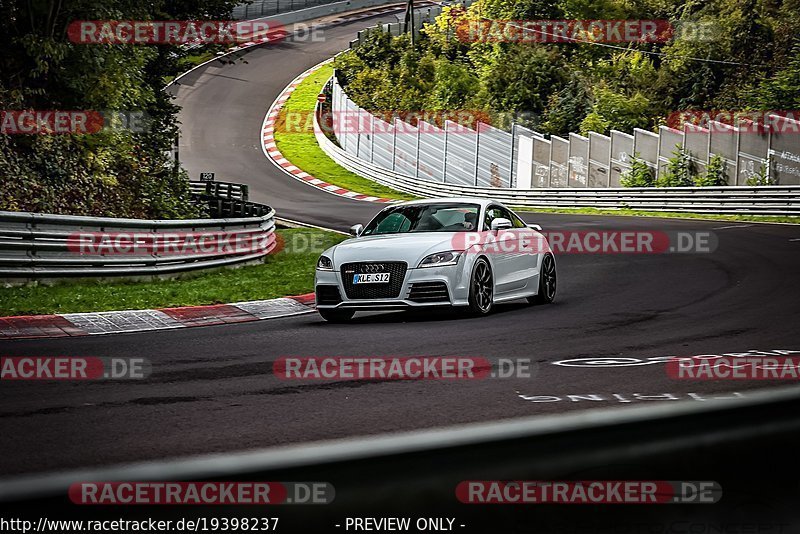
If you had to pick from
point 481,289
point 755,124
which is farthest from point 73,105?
point 755,124

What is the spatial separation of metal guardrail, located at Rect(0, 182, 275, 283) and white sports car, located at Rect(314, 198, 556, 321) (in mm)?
3905

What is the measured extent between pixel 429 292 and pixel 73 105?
10.9 m

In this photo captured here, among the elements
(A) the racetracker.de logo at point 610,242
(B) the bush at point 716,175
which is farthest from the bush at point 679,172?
(A) the racetracker.de logo at point 610,242

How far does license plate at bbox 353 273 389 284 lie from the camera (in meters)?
12.9

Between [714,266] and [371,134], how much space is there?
115ft

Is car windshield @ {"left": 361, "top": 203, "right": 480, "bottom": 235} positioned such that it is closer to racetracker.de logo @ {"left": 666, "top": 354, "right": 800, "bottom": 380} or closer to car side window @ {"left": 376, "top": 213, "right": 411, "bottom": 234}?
car side window @ {"left": 376, "top": 213, "right": 411, "bottom": 234}

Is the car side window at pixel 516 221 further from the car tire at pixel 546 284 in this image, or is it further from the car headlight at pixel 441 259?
the car headlight at pixel 441 259

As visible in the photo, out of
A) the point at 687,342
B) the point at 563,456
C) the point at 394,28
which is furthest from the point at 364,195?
the point at 563,456

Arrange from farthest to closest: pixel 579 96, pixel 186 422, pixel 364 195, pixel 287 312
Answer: pixel 579 96
pixel 364 195
pixel 287 312
pixel 186 422

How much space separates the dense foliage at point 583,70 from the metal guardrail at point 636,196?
8661 millimetres

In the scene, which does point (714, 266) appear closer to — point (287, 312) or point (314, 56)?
point (287, 312)

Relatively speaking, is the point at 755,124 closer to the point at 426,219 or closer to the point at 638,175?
the point at 638,175

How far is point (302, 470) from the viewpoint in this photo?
164cm

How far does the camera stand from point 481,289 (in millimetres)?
13180
